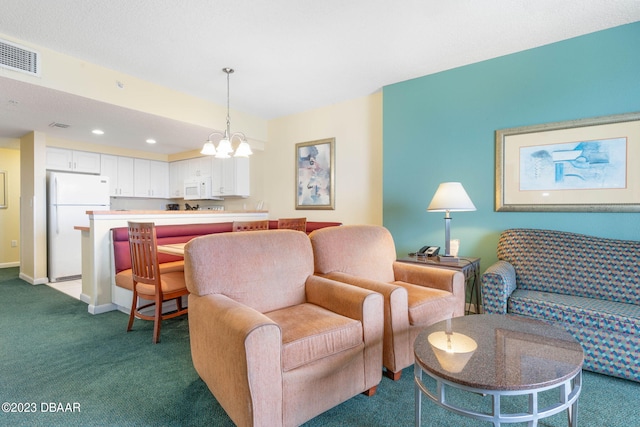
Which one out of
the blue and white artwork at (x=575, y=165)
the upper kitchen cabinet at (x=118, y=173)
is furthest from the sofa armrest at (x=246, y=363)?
the upper kitchen cabinet at (x=118, y=173)

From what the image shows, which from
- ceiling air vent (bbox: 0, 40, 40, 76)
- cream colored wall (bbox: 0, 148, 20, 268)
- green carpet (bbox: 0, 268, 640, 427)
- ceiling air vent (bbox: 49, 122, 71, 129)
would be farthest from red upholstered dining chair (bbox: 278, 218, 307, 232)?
cream colored wall (bbox: 0, 148, 20, 268)

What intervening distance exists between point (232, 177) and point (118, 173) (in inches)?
93.9

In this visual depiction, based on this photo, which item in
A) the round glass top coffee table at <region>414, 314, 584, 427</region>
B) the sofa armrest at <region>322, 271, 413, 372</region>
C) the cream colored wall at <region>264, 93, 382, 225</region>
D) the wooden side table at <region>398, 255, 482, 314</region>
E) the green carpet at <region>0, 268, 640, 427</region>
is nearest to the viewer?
the round glass top coffee table at <region>414, 314, 584, 427</region>

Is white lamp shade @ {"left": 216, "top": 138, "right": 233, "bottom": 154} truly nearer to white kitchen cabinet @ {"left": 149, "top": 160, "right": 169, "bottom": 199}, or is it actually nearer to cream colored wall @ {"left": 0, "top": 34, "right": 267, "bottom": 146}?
cream colored wall @ {"left": 0, "top": 34, "right": 267, "bottom": 146}

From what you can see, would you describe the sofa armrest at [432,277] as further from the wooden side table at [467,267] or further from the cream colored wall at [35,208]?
the cream colored wall at [35,208]

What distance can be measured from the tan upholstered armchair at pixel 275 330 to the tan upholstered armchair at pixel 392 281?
12cm

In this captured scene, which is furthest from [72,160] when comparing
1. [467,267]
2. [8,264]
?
[467,267]

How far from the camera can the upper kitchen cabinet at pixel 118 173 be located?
5707mm

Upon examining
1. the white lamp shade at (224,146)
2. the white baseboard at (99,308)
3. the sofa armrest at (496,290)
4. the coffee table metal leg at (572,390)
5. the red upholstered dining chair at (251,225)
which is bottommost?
the white baseboard at (99,308)

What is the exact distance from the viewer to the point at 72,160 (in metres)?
5.27

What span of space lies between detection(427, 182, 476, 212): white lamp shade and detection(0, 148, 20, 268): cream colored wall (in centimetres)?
715

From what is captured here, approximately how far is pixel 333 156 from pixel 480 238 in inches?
82.9

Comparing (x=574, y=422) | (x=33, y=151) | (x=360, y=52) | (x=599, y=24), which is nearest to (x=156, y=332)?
(x=574, y=422)

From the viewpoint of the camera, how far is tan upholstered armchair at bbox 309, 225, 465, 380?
1829 millimetres
